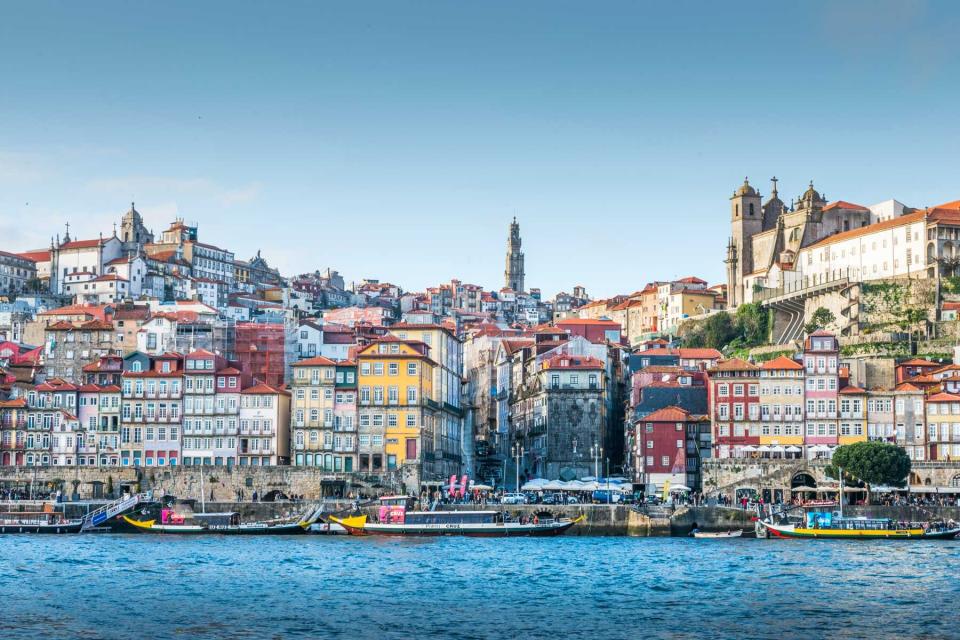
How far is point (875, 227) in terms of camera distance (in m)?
116

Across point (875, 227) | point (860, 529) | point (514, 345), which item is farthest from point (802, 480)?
point (514, 345)

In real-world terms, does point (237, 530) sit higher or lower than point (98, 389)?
lower

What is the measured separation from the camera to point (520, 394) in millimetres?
108562

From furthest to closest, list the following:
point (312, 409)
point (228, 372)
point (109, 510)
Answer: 1. point (228, 372)
2. point (312, 409)
3. point (109, 510)

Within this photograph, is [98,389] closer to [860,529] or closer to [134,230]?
[860,529]

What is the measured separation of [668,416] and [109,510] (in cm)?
3289

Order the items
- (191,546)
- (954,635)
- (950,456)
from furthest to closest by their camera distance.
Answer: (950,456), (191,546), (954,635)

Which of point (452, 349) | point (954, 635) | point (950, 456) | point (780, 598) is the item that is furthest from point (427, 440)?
point (954, 635)

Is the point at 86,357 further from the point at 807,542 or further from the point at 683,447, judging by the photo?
the point at 807,542

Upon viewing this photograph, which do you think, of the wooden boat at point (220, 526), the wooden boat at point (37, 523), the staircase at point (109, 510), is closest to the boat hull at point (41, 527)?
the wooden boat at point (37, 523)

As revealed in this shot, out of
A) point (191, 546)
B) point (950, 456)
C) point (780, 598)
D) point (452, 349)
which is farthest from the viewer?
point (452, 349)

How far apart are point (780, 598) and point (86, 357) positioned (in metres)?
71.0

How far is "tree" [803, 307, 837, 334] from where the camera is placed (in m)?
113

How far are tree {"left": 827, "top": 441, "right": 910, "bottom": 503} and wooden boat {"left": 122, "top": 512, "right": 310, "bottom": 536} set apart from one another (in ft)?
95.3
